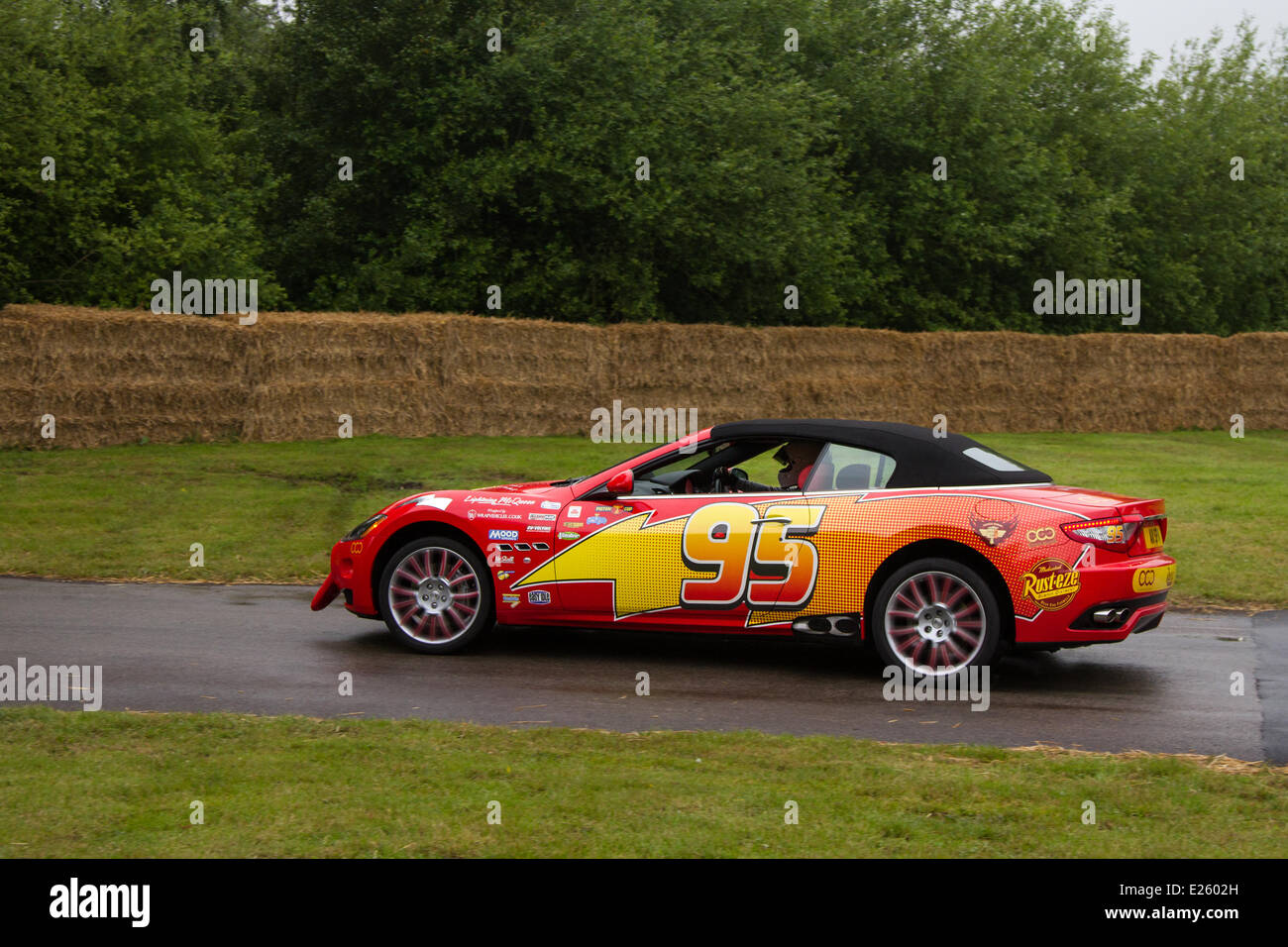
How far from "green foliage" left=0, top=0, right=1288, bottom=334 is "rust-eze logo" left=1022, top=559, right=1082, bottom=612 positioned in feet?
63.8

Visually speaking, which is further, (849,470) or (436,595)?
(436,595)

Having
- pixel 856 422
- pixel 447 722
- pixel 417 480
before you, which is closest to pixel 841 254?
pixel 417 480

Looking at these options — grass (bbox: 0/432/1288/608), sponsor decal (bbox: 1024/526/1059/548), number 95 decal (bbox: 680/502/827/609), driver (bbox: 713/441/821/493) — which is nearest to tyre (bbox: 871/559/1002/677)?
sponsor decal (bbox: 1024/526/1059/548)

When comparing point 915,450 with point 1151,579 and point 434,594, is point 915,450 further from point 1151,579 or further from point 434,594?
point 434,594

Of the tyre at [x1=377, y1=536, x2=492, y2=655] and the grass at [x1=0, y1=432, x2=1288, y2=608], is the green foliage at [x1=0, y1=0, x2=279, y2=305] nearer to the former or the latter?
the grass at [x1=0, y1=432, x2=1288, y2=608]

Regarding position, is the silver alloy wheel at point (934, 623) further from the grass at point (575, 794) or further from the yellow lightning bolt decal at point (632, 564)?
the grass at point (575, 794)

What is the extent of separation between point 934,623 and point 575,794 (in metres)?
3.16

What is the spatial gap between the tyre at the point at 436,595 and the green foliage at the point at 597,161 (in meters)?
16.6

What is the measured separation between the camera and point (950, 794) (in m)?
5.23

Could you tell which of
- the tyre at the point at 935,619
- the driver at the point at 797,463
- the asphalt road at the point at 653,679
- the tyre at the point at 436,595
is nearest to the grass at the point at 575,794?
the asphalt road at the point at 653,679

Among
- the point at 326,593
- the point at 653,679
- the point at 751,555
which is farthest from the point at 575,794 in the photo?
the point at 326,593

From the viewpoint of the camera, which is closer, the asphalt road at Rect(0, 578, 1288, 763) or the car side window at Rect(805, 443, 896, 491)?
the asphalt road at Rect(0, 578, 1288, 763)

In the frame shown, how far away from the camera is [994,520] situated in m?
7.59

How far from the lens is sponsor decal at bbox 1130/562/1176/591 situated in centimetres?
756
